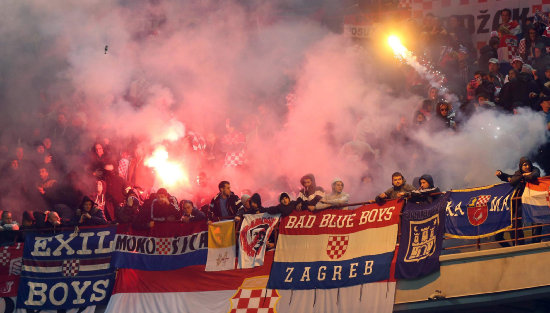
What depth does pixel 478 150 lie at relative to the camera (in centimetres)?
1098

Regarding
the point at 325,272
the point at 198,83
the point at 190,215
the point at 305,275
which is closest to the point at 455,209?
the point at 325,272

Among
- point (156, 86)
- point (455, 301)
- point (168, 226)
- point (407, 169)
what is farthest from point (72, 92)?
point (455, 301)

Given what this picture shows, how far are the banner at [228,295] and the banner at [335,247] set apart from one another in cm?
12

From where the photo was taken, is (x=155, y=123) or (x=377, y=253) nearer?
(x=377, y=253)

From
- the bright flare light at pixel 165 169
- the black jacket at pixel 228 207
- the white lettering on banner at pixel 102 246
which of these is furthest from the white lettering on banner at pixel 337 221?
the bright flare light at pixel 165 169

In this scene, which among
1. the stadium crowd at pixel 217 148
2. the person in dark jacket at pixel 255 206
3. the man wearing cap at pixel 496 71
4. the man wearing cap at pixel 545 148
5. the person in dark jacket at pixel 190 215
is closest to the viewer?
the person in dark jacket at pixel 255 206

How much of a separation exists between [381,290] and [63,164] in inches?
280

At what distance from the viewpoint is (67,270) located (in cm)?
954

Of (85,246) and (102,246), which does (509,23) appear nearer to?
(102,246)

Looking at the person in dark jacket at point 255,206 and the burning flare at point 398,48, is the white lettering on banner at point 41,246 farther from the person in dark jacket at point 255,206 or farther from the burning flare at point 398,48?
the burning flare at point 398,48

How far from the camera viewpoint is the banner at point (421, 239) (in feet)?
27.4

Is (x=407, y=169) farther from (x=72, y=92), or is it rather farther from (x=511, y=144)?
(x=72, y=92)

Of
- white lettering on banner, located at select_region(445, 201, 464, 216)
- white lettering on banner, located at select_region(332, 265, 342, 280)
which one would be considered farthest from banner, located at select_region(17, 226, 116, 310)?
white lettering on banner, located at select_region(445, 201, 464, 216)

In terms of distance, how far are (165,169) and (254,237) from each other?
5.03m
